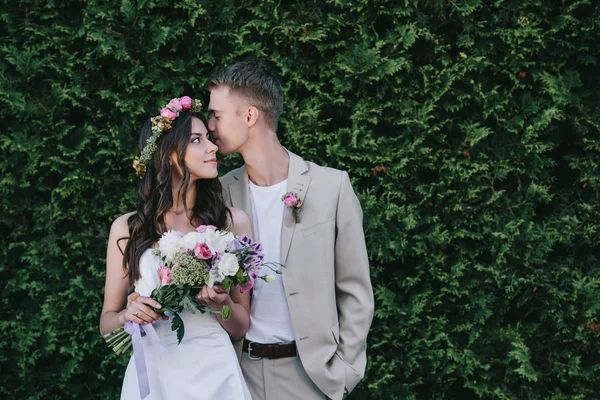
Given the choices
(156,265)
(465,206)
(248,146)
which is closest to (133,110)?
(248,146)

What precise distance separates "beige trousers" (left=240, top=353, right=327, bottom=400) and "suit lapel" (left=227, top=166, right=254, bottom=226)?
784 millimetres

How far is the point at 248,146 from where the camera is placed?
3857mm

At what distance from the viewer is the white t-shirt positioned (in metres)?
3.65

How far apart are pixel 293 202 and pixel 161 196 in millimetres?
691

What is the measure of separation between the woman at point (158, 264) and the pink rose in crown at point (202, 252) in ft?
0.54

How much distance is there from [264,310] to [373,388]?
157 centimetres

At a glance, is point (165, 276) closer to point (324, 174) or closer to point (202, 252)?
point (202, 252)

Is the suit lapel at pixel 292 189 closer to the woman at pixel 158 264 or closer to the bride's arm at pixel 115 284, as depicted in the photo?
the woman at pixel 158 264

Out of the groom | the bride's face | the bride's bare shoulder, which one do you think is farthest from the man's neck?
the bride's bare shoulder

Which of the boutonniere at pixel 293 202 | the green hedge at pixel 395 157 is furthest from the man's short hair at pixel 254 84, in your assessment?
the green hedge at pixel 395 157

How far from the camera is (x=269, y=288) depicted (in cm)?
371

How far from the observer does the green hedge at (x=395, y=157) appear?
484 centimetres

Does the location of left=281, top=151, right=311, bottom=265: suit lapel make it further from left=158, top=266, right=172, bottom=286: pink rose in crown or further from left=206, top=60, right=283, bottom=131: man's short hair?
left=158, top=266, right=172, bottom=286: pink rose in crown

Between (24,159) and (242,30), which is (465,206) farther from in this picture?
(24,159)
